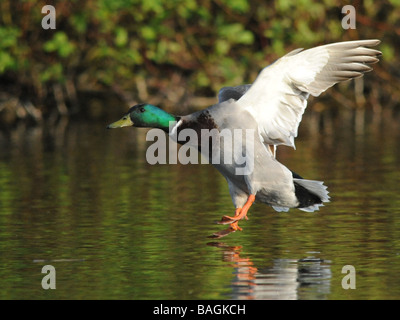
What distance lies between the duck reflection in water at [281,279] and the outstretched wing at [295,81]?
58.3 inches

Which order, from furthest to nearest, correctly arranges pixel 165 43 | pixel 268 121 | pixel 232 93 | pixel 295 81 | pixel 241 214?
pixel 165 43
pixel 232 93
pixel 268 121
pixel 295 81
pixel 241 214

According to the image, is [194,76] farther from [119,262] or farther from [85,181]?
[119,262]

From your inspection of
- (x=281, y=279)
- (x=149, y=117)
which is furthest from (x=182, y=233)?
(x=281, y=279)

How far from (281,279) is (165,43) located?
59.8 ft

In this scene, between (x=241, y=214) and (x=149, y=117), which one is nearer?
(x=241, y=214)

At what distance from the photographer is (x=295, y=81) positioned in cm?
983

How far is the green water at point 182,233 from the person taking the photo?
308 inches

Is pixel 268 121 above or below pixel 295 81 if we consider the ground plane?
below

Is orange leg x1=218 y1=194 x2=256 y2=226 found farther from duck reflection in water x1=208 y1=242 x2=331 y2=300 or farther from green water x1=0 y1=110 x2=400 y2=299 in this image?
duck reflection in water x1=208 y1=242 x2=331 y2=300

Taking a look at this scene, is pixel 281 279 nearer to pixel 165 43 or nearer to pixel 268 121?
pixel 268 121

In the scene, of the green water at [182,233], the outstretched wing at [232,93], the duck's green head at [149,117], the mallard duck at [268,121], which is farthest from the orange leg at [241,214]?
the outstretched wing at [232,93]

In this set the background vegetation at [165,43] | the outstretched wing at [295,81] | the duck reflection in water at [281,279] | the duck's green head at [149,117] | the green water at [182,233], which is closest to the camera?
the duck reflection in water at [281,279]

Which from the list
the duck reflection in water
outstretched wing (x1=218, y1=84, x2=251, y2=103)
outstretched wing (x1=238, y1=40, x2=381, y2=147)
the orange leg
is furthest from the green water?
outstretched wing (x1=218, y1=84, x2=251, y2=103)

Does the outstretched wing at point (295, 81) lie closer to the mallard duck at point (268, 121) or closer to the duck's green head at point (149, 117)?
the mallard duck at point (268, 121)
